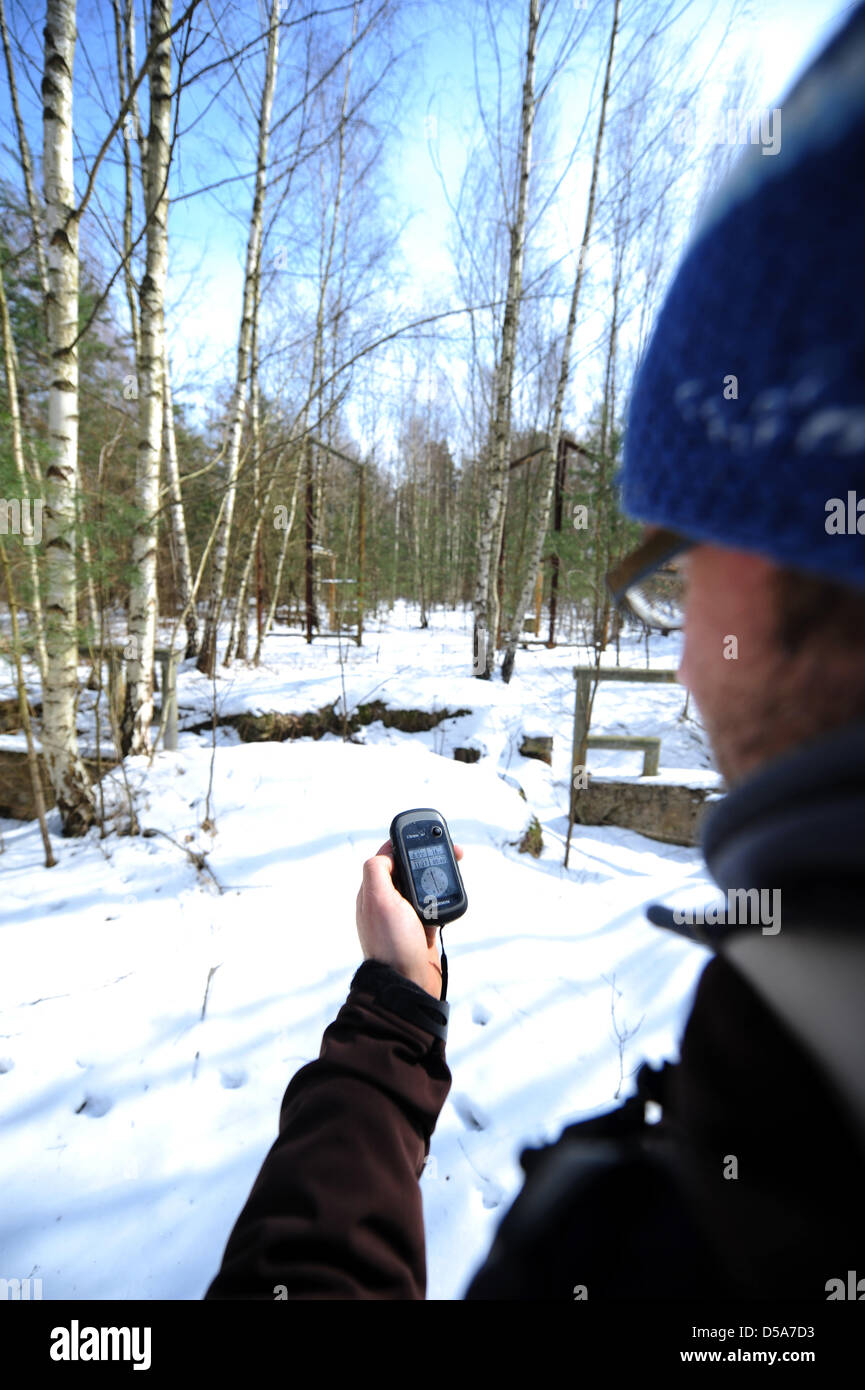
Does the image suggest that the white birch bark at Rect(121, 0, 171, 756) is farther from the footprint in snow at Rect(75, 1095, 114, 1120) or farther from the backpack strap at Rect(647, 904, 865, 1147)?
the backpack strap at Rect(647, 904, 865, 1147)

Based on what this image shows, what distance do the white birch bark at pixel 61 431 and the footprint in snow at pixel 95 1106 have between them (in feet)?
7.40

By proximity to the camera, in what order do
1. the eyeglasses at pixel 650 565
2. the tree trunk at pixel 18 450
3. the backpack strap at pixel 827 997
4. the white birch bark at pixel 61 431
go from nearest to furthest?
the backpack strap at pixel 827 997
the eyeglasses at pixel 650 565
the white birch bark at pixel 61 431
the tree trunk at pixel 18 450

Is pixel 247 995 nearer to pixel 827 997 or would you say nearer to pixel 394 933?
pixel 394 933

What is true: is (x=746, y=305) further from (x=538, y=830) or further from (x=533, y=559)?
(x=533, y=559)

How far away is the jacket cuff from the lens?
94 centimetres

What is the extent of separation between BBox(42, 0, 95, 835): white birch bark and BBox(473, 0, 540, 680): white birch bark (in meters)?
4.51

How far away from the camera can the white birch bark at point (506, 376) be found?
21.9ft

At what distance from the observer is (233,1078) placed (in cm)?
203

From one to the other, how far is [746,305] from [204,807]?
4.09 m

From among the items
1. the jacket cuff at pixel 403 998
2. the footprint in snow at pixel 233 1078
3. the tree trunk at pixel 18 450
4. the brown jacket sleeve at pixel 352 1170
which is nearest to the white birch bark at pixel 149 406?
the tree trunk at pixel 18 450

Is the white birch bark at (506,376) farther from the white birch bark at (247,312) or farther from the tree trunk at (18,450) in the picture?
the tree trunk at (18,450)

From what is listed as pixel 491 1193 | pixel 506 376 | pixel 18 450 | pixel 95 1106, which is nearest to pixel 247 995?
pixel 95 1106

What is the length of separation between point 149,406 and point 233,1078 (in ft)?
15.2

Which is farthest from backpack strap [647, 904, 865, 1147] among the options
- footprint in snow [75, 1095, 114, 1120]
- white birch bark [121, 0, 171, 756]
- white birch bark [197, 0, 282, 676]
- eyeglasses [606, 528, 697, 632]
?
white birch bark [197, 0, 282, 676]
